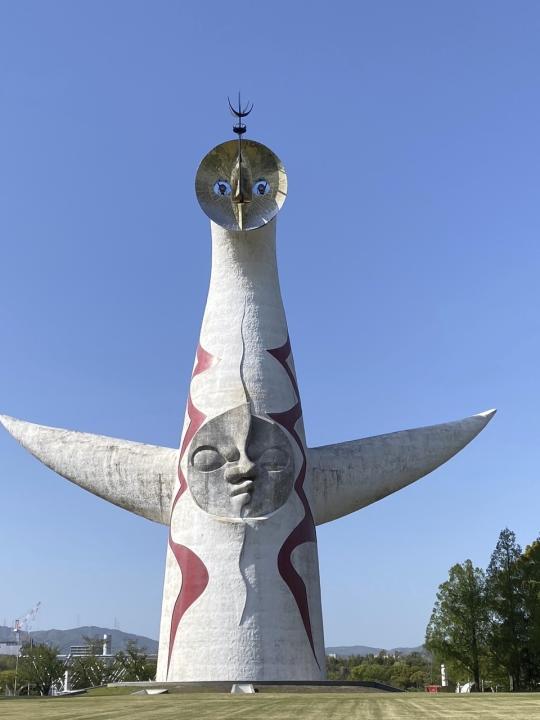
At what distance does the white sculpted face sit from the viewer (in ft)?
63.1

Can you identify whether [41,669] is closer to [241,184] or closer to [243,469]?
[243,469]

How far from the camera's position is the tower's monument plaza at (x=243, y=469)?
18547 mm

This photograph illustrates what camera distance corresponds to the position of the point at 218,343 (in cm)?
2123

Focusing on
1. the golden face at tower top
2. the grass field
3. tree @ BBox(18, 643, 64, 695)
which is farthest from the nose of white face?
tree @ BBox(18, 643, 64, 695)

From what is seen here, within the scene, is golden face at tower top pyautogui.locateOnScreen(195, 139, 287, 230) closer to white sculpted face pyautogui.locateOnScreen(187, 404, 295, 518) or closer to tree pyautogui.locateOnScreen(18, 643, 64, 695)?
white sculpted face pyautogui.locateOnScreen(187, 404, 295, 518)

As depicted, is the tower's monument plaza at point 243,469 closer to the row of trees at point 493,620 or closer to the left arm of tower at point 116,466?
the left arm of tower at point 116,466

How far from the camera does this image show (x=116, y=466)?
72.6ft

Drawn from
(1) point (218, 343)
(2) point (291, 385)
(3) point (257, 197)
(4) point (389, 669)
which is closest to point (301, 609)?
(2) point (291, 385)

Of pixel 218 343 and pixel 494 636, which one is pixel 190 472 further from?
pixel 494 636

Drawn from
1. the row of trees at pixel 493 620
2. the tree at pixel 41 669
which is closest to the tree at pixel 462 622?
the row of trees at pixel 493 620

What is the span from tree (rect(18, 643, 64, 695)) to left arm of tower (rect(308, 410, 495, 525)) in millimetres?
27705

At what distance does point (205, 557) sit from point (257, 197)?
29.3 ft

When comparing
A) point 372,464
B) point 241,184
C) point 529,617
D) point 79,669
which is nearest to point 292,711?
point 372,464

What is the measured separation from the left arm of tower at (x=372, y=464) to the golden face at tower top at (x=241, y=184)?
6153 mm
